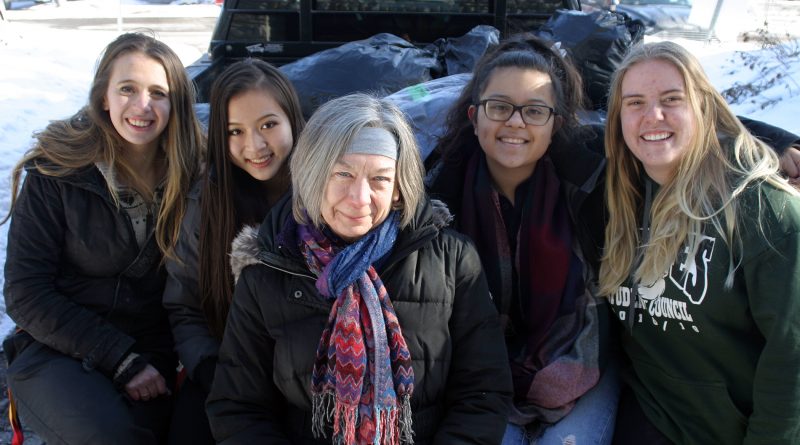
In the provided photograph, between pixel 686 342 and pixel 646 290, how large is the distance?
191 mm

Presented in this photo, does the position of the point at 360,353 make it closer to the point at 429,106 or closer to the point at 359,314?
the point at 359,314

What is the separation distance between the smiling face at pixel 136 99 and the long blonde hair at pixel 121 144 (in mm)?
29

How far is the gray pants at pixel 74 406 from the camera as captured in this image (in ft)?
7.38

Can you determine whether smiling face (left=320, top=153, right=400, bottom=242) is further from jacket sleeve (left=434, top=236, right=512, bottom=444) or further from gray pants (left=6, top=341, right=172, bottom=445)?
gray pants (left=6, top=341, right=172, bottom=445)

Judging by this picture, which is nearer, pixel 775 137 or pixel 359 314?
pixel 359 314

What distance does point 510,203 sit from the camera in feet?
8.19

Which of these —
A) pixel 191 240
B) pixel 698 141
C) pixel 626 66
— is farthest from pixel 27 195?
pixel 698 141

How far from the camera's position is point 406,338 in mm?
2023

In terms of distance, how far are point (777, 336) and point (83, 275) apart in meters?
2.30

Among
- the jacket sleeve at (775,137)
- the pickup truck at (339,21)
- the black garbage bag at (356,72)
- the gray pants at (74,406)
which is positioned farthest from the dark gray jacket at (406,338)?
the pickup truck at (339,21)

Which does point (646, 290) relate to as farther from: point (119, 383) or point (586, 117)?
point (119, 383)

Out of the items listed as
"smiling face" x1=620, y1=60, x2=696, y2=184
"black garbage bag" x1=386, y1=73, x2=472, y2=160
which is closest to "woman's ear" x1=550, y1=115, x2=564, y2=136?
"smiling face" x1=620, y1=60, x2=696, y2=184

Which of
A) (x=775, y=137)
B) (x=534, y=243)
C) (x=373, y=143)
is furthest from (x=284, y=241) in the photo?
(x=775, y=137)

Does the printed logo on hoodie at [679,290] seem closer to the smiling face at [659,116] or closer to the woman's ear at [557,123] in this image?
the smiling face at [659,116]
